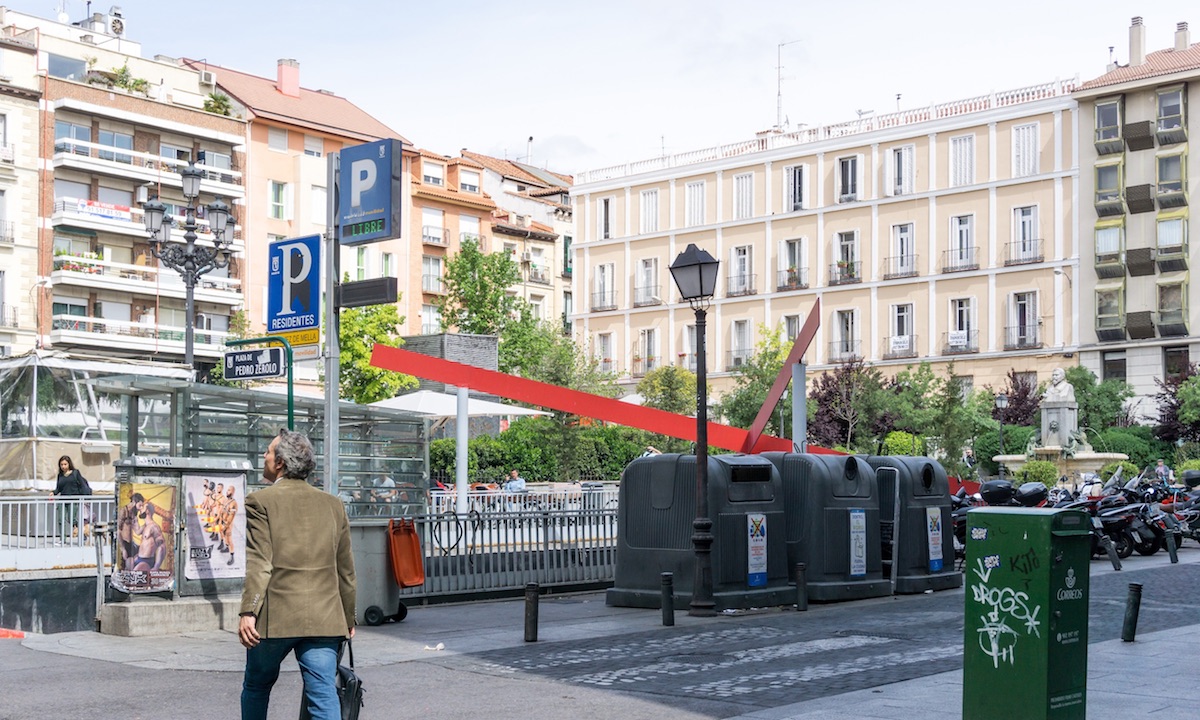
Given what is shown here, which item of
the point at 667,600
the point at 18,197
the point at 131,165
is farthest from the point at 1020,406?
the point at 667,600

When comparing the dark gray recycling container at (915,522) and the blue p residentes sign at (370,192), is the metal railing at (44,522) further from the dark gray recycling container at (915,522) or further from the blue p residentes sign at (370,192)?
the dark gray recycling container at (915,522)

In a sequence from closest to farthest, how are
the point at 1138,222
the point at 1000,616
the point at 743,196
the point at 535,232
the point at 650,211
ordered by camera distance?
the point at 1000,616, the point at 1138,222, the point at 743,196, the point at 650,211, the point at 535,232

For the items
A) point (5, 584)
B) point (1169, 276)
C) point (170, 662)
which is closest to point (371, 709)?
point (170, 662)

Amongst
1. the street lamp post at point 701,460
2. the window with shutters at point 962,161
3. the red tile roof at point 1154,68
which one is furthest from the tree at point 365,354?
the street lamp post at point 701,460

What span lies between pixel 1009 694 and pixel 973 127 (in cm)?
5743

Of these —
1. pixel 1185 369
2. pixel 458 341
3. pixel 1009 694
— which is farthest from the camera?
pixel 1185 369

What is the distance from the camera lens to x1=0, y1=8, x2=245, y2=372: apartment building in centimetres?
5431

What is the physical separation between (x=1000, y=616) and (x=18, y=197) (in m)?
52.7

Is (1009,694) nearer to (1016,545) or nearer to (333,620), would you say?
(1016,545)

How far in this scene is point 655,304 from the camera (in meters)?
71.8

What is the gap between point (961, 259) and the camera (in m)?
62.5

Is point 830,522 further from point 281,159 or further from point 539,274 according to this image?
point 539,274

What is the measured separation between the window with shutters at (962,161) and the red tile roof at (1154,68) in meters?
5.22

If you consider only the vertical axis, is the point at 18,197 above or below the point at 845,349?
above
